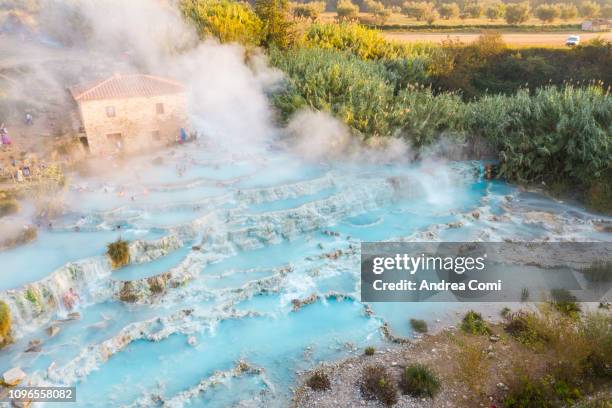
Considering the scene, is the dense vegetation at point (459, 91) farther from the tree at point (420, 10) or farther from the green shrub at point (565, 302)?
the tree at point (420, 10)

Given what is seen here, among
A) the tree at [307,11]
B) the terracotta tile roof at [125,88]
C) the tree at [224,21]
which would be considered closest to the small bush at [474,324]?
the terracotta tile roof at [125,88]

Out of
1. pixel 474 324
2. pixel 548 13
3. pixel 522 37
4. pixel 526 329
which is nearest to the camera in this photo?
pixel 526 329

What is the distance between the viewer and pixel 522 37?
36469 mm

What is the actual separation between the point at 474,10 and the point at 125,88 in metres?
36.6

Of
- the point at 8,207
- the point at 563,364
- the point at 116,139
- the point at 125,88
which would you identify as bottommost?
the point at 563,364

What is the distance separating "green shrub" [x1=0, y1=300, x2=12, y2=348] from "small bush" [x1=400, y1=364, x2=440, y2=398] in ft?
32.0

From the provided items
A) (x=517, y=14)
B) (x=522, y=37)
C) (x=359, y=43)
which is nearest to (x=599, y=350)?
(x=359, y=43)

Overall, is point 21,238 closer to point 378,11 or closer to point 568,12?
point 378,11

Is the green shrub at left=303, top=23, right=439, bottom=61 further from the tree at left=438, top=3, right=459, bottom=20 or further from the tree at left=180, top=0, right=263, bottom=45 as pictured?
the tree at left=438, top=3, right=459, bottom=20

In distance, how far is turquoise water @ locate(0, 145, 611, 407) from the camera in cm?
1188

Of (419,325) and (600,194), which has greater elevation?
(600,194)

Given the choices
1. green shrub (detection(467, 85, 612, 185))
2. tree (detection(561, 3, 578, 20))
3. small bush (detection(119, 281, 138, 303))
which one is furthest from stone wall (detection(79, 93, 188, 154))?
tree (detection(561, 3, 578, 20))

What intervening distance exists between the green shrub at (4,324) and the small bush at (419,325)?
10.4 metres

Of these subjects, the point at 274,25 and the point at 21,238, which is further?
the point at 274,25
